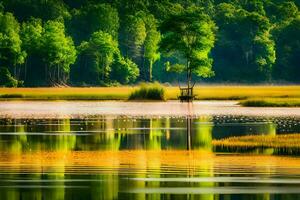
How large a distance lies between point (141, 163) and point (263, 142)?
9.06 metres

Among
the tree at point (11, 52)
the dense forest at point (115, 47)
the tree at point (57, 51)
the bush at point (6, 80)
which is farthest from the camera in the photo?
the dense forest at point (115, 47)

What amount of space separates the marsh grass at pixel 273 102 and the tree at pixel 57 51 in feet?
197

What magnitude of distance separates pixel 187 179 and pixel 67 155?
9.72 m

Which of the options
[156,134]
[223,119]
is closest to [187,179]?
[156,134]

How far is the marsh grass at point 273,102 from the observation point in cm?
9575

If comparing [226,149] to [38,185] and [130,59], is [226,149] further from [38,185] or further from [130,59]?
[130,59]

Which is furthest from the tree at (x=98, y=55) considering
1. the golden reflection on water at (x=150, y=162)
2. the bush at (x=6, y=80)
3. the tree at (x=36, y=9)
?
the golden reflection on water at (x=150, y=162)

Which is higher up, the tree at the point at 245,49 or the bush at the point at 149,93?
the tree at the point at 245,49

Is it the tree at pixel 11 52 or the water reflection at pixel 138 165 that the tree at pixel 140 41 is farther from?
the water reflection at pixel 138 165

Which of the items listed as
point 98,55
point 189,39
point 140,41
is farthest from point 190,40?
point 140,41

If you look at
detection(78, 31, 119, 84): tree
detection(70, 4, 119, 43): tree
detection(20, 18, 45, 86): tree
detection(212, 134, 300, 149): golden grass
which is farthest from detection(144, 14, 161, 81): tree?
detection(212, 134, 300, 149): golden grass

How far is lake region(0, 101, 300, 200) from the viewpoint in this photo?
89.6 ft

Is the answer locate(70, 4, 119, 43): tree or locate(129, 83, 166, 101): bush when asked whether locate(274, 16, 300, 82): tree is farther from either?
locate(129, 83, 166, 101): bush

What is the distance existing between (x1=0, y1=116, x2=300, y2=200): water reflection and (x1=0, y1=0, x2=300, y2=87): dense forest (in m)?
98.9
